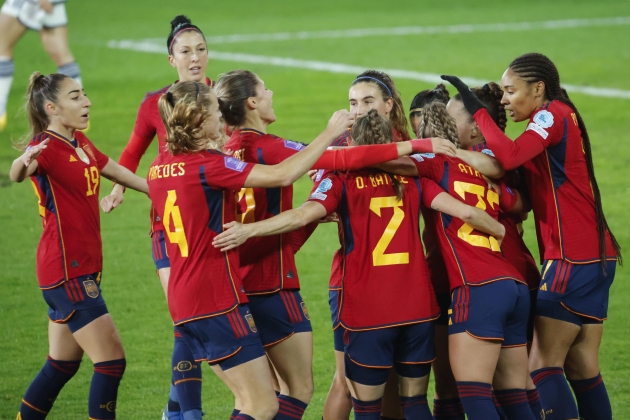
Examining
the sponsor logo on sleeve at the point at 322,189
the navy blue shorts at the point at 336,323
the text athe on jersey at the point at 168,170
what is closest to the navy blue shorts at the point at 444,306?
the navy blue shorts at the point at 336,323

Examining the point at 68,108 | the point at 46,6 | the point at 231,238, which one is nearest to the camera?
the point at 231,238

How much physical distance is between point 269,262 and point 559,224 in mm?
1566

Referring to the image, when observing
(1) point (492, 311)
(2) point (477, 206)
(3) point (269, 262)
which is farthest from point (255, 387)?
(2) point (477, 206)

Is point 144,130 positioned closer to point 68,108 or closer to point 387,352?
point 68,108

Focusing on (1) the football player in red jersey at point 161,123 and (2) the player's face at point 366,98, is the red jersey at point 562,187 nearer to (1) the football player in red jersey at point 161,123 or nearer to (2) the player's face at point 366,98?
(2) the player's face at point 366,98

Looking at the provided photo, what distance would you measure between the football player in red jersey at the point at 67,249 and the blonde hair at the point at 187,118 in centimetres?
95

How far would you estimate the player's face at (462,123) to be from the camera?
5.34 m

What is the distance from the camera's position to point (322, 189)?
191 inches

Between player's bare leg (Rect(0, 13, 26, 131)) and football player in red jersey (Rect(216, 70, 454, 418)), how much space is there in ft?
30.8

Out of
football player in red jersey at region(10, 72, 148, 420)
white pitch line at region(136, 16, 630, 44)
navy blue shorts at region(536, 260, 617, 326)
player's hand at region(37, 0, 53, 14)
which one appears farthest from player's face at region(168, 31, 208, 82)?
white pitch line at region(136, 16, 630, 44)

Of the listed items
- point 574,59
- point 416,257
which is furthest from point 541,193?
point 574,59

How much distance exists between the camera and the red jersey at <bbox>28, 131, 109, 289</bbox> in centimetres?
539

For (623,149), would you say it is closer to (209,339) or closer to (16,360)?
(16,360)

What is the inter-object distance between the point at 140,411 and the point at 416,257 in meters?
2.57
